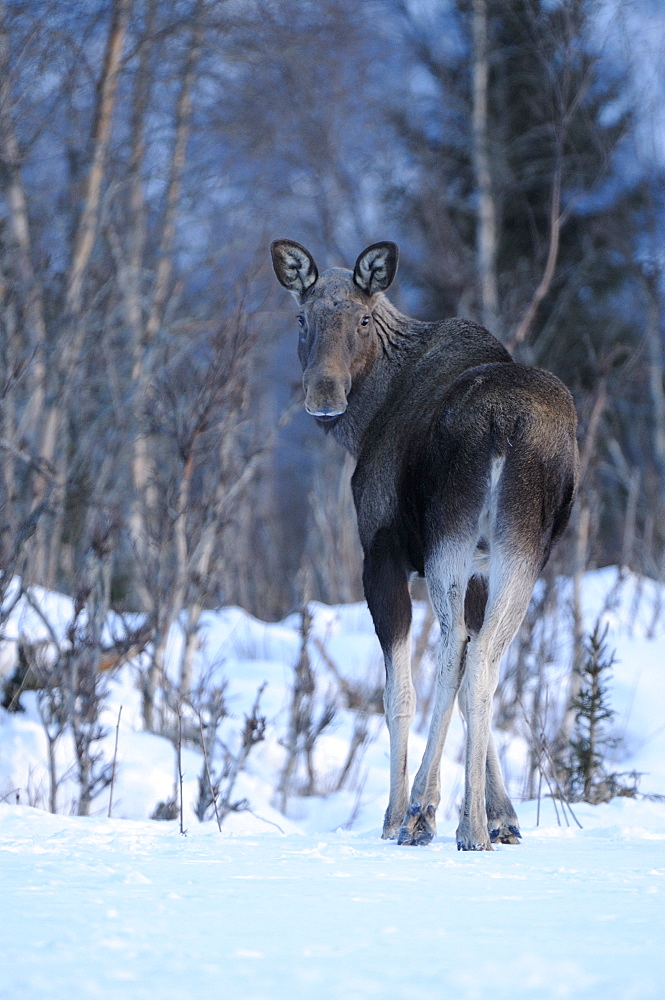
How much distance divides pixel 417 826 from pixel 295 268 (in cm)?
261

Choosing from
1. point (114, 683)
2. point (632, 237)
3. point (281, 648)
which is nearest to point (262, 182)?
point (632, 237)

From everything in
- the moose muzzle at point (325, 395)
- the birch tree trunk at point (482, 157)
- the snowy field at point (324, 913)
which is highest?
the birch tree trunk at point (482, 157)

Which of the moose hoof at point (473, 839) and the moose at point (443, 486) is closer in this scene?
the moose hoof at point (473, 839)

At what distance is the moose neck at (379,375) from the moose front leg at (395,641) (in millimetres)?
889

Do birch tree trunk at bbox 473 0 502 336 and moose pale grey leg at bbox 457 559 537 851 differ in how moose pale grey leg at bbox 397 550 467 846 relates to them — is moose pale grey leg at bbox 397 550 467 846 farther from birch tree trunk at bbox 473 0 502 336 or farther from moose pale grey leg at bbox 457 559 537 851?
birch tree trunk at bbox 473 0 502 336

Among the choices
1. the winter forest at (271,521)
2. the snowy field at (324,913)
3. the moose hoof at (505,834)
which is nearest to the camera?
the snowy field at (324,913)

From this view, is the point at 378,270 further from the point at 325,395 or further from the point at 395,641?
the point at 395,641

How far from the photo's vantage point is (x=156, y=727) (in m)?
7.83

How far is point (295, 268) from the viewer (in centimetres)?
504

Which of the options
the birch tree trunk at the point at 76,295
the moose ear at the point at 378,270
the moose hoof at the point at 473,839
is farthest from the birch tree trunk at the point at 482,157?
the moose hoof at the point at 473,839

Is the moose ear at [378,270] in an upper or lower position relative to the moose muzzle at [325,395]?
upper

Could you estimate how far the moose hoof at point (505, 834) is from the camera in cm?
400

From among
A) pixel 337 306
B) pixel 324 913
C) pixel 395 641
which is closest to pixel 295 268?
pixel 337 306

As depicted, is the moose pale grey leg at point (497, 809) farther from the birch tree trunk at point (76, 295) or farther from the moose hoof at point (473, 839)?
the birch tree trunk at point (76, 295)
